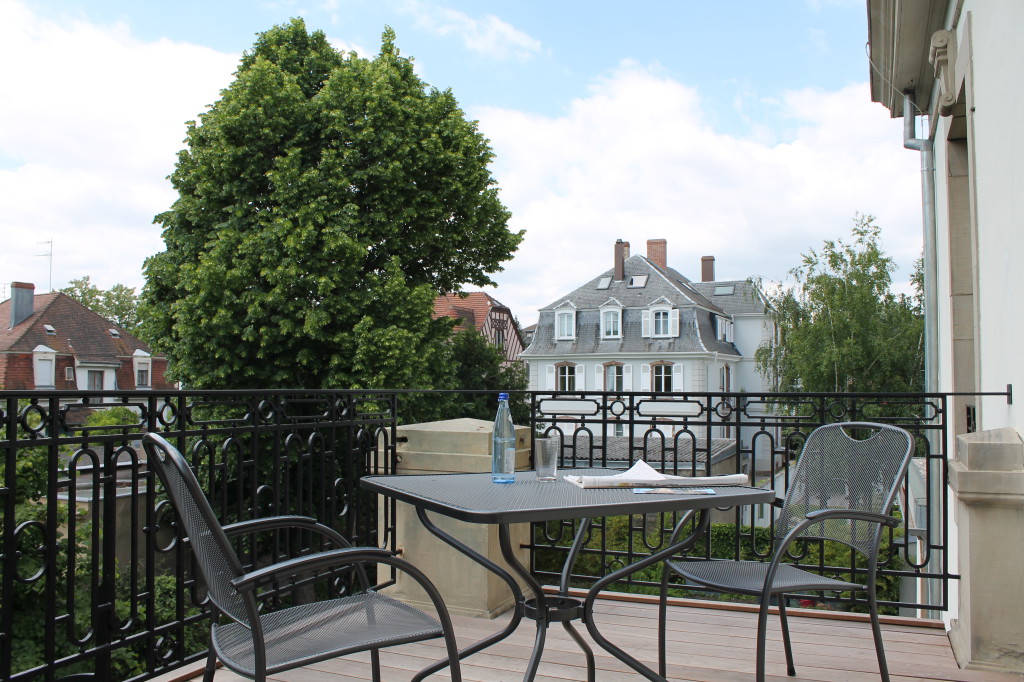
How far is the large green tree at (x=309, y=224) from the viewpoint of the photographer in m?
13.4

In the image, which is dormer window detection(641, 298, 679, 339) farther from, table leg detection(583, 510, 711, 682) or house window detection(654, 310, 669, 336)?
table leg detection(583, 510, 711, 682)

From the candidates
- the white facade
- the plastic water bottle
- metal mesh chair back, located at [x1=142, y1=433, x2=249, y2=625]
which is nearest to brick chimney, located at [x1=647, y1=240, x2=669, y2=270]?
the white facade

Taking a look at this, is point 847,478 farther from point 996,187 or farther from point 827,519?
point 996,187

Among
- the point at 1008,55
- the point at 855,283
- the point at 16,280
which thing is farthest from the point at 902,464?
the point at 16,280

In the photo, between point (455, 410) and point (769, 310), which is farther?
point (769, 310)

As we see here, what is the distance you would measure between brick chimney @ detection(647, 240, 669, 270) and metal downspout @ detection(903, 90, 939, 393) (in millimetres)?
→ 34399

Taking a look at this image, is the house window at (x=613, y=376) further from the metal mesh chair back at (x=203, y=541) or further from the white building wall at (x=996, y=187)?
the metal mesh chair back at (x=203, y=541)

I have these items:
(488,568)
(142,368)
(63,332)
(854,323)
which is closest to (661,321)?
(854,323)

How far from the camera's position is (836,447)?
10.1 ft

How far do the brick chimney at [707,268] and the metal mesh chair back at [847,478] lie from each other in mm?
42036

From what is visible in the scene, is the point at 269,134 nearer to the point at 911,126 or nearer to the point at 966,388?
the point at 911,126

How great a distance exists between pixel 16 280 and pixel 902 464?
4020 centimetres

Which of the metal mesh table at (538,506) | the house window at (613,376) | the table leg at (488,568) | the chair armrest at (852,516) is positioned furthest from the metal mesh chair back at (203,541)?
the house window at (613,376)

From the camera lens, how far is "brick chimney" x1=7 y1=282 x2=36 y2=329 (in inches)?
1346
